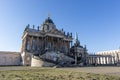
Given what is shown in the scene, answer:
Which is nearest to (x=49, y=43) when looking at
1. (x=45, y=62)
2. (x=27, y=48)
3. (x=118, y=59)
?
(x=27, y=48)

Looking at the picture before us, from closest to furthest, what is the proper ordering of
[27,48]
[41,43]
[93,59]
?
[27,48]
[41,43]
[93,59]

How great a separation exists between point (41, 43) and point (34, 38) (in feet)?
11.4

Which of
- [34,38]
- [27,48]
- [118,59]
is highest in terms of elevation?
[34,38]

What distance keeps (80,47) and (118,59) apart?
3147 cm

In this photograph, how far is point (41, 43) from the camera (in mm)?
55062

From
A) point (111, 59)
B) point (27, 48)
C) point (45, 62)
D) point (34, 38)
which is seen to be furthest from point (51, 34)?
point (111, 59)

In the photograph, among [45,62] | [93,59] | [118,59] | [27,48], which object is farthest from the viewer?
[118,59]

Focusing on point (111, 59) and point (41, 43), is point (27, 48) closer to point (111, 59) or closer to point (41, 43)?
point (41, 43)

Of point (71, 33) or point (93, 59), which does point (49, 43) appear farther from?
point (93, 59)

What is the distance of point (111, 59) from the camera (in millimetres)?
79938

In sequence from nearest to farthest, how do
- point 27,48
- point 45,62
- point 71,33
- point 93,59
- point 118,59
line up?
point 45,62 < point 27,48 < point 71,33 < point 93,59 < point 118,59

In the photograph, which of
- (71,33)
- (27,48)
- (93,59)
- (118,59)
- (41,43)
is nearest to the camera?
(27,48)

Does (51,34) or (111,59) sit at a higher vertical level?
(51,34)

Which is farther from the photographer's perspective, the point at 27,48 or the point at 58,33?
the point at 58,33
